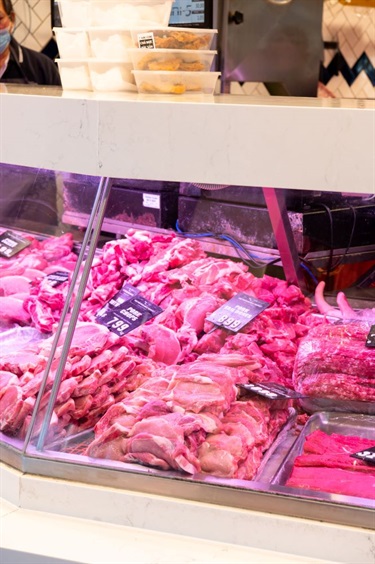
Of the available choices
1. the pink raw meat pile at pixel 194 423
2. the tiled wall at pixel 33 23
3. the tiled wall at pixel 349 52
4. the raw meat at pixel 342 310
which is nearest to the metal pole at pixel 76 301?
the pink raw meat pile at pixel 194 423

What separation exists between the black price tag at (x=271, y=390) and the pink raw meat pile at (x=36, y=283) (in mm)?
624

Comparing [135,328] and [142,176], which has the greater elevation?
[142,176]

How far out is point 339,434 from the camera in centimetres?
198

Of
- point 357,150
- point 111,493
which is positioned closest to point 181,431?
point 111,493

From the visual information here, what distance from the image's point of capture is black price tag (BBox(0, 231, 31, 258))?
8.23 ft

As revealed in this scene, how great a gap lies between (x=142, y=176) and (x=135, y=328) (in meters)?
0.64

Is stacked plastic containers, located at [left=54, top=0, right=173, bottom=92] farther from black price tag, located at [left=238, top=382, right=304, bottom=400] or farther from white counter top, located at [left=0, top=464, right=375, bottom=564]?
white counter top, located at [left=0, top=464, right=375, bottom=564]

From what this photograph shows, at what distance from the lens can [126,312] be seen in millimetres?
2293

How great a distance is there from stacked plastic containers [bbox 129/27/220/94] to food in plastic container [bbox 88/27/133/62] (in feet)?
0.11

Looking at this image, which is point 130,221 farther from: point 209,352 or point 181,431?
point 181,431

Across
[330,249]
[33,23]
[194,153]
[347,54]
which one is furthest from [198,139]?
[347,54]

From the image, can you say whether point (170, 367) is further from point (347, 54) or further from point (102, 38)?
point (347, 54)

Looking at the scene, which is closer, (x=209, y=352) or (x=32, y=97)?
(x=32, y=97)

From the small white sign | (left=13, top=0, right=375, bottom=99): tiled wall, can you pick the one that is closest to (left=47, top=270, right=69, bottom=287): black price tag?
the small white sign
